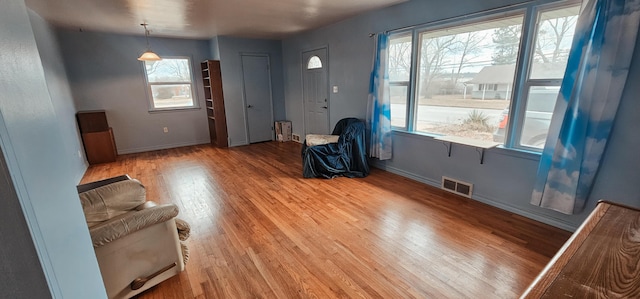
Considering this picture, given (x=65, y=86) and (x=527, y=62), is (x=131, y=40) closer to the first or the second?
(x=65, y=86)

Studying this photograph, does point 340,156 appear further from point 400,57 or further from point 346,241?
point 346,241

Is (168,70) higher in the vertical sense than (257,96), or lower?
higher

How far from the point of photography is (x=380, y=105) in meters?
3.68

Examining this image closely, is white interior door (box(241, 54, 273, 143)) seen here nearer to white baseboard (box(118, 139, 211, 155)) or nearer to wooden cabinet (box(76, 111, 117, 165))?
white baseboard (box(118, 139, 211, 155))

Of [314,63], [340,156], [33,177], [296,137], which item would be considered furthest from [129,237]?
[296,137]

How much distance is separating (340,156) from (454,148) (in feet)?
4.75

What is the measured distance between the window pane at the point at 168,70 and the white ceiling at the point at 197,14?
690mm

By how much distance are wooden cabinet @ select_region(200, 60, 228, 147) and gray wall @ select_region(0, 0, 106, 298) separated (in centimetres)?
485

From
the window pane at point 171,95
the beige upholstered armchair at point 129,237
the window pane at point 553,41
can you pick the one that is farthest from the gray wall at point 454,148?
the beige upholstered armchair at point 129,237

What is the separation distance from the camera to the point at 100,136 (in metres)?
4.62

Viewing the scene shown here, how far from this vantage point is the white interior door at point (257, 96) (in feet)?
19.1

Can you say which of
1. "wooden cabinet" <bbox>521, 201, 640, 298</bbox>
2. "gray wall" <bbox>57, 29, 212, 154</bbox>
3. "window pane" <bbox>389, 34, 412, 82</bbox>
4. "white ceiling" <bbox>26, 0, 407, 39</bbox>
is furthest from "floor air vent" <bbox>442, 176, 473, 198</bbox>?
"gray wall" <bbox>57, 29, 212, 154</bbox>

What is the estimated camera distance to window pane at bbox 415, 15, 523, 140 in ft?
8.73

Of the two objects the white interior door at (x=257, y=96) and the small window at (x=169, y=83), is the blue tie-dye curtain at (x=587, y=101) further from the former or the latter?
the small window at (x=169, y=83)
